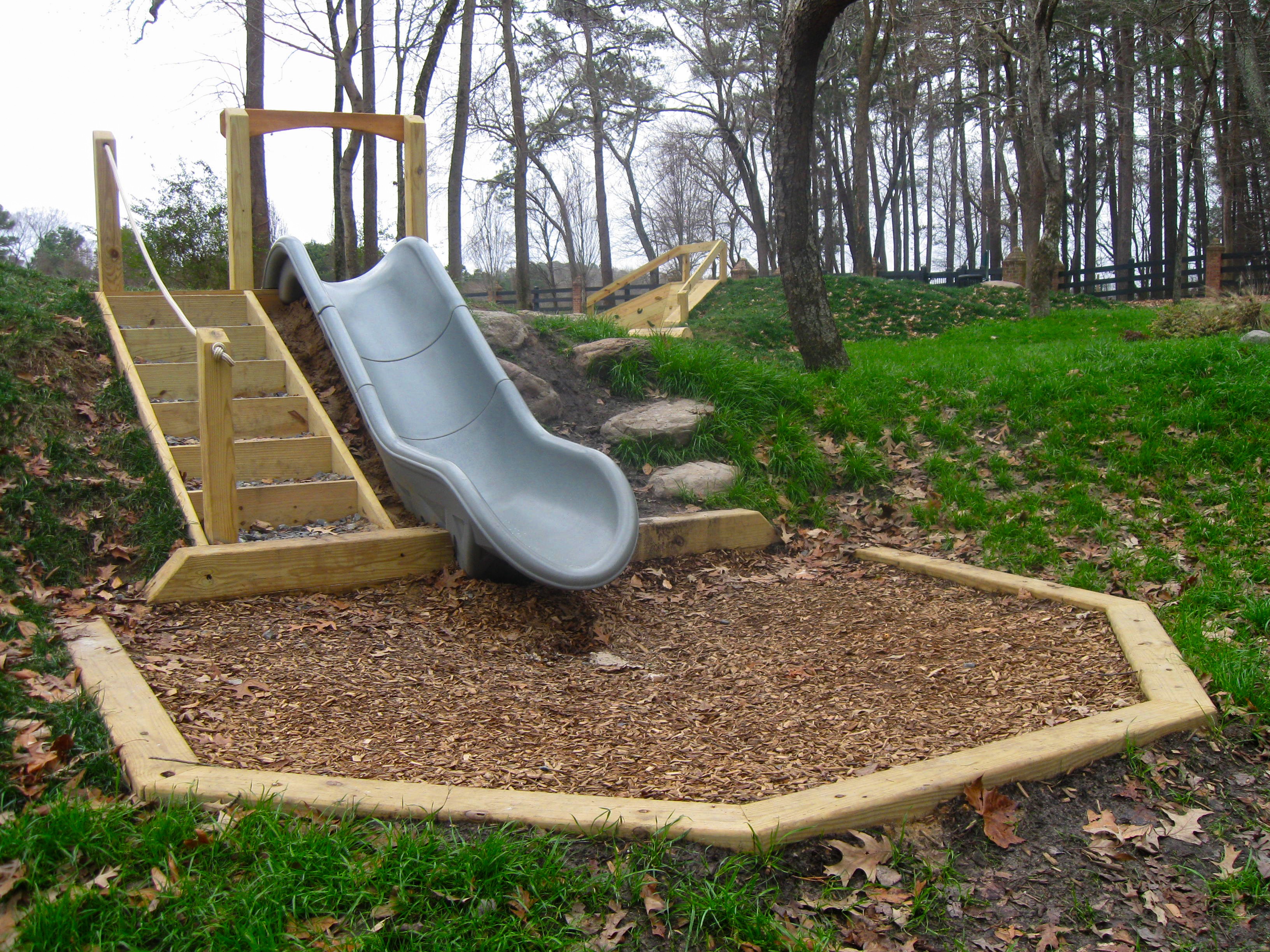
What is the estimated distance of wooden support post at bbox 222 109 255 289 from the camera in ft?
21.0

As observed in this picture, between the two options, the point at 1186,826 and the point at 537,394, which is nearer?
the point at 1186,826

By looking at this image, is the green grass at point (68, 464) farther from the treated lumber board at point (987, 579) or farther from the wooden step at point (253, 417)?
the treated lumber board at point (987, 579)

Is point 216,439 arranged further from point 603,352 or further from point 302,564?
point 603,352

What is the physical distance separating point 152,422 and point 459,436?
1622mm

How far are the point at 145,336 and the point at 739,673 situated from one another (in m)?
4.43

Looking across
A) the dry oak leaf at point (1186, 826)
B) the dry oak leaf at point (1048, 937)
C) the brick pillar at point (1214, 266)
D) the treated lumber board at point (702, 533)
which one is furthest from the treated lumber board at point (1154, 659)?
the brick pillar at point (1214, 266)

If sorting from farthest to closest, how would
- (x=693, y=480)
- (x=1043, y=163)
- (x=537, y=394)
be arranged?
(x=1043, y=163)
(x=537, y=394)
(x=693, y=480)

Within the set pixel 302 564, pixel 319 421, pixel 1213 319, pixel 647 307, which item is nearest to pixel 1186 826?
pixel 302 564

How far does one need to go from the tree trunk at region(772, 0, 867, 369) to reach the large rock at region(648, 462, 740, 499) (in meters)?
2.17

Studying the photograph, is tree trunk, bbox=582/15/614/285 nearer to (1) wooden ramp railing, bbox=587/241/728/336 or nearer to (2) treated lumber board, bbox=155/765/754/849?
(1) wooden ramp railing, bbox=587/241/728/336

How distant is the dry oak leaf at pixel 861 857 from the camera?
210 centimetres

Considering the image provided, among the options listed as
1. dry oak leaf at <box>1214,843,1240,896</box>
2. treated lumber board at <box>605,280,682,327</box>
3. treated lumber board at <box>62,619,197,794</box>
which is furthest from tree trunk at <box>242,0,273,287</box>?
dry oak leaf at <box>1214,843,1240,896</box>

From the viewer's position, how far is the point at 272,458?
4.90 meters

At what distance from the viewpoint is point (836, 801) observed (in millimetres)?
2242
